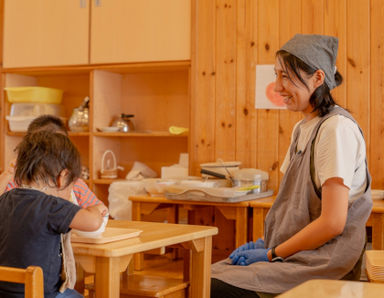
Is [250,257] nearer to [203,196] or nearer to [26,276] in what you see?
[26,276]

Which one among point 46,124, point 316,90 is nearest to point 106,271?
point 316,90

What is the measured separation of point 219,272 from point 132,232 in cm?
38

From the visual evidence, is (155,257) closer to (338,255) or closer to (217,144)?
(217,144)

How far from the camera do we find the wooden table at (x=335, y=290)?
39.5 inches

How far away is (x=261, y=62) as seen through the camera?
354 centimetres

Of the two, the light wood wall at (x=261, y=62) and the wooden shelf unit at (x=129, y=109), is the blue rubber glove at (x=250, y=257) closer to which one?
the light wood wall at (x=261, y=62)

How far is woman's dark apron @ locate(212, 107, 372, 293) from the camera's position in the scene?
5.84ft

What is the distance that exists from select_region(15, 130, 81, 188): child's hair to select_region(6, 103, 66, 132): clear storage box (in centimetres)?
257

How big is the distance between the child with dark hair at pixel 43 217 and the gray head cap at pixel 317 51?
811 mm

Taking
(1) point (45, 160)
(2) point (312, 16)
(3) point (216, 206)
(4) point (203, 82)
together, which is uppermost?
(2) point (312, 16)

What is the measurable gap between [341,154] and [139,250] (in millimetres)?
672

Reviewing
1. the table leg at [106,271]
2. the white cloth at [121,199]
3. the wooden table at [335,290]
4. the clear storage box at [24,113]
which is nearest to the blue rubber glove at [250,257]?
the table leg at [106,271]

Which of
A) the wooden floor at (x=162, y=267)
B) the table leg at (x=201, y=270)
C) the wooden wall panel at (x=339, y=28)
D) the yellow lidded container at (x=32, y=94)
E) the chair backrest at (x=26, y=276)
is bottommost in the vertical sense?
the wooden floor at (x=162, y=267)

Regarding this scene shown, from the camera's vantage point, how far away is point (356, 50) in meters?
3.34
